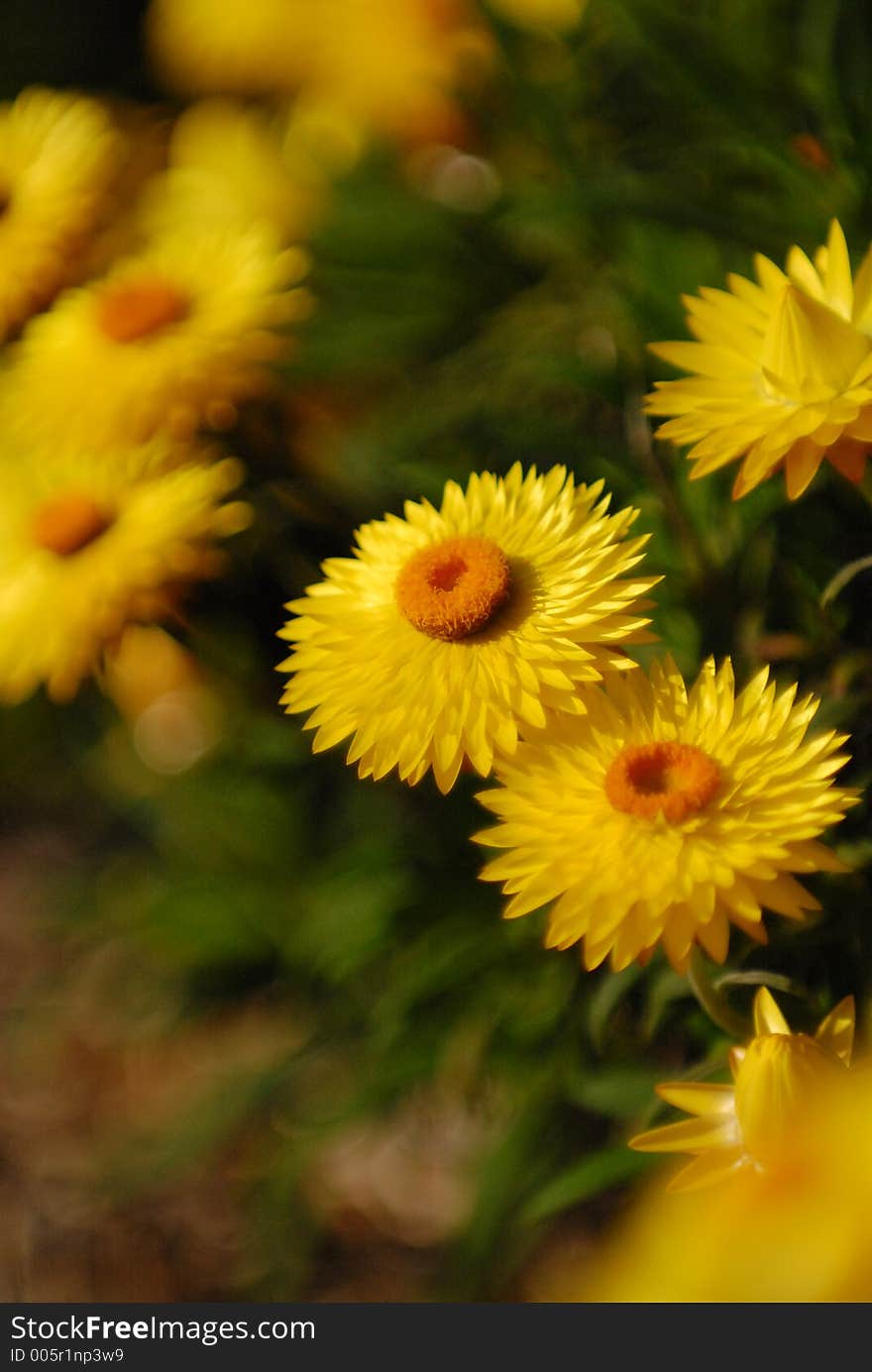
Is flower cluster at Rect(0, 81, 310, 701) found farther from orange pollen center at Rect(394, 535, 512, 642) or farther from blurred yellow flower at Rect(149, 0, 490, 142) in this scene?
blurred yellow flower at Rect(149, 0, 490, 142)

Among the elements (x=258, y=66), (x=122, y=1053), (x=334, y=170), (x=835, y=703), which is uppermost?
(x=258, y=66)

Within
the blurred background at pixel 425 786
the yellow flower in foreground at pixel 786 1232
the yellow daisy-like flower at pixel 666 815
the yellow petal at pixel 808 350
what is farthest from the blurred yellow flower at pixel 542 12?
the yellow flower in foreground at pixel 786 1232

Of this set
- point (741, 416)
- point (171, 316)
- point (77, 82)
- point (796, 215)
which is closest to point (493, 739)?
point (741, 416)

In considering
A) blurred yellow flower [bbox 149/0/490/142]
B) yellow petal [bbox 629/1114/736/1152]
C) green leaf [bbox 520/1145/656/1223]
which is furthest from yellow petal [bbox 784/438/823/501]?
blurred yellow flower [bbox 149/0/490/142]

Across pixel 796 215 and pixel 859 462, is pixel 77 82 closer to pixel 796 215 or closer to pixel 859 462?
pixel 796 215

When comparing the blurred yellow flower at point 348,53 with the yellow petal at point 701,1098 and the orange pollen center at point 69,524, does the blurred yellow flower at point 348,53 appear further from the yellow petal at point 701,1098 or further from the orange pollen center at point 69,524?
the yellow petal at point 701,1098

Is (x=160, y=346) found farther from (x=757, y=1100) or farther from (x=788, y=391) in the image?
(x=757, y=1100)

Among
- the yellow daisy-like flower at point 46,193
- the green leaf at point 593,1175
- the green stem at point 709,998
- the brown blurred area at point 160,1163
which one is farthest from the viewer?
the brown blurred area at point 160,1163

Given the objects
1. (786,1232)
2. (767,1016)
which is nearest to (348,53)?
(767,1016)
